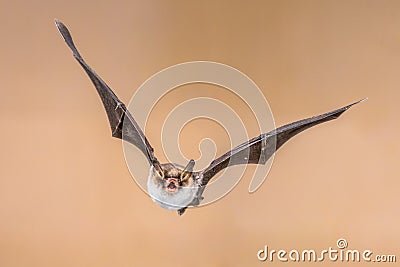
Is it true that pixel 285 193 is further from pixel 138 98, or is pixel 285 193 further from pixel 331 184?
pixel 138 98

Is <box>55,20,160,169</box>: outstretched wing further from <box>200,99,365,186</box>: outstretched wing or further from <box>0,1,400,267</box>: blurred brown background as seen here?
<box>0,1,400,267</box>: blurred brown background

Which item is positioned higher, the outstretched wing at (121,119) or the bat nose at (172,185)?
the outstretched wing at (121,119)

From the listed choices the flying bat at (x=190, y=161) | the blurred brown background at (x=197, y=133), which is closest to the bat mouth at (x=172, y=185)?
the flying bat at (x=190, y=161)

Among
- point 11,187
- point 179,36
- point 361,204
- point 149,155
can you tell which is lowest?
point 149,155

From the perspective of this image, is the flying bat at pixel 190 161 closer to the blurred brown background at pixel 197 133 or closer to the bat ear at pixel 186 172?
the bat ear at pixel 186 172

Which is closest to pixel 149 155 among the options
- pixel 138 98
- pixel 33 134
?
pixel 138 98

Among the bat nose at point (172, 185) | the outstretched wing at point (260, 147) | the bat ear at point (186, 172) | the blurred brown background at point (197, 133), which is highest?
the blurred brown background at point (197, 133)

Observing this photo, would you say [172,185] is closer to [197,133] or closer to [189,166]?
[189,166]
